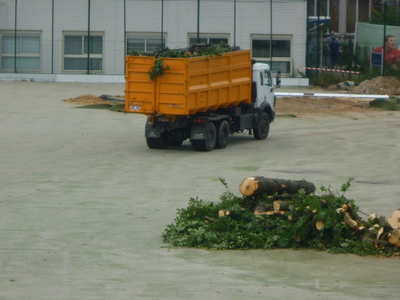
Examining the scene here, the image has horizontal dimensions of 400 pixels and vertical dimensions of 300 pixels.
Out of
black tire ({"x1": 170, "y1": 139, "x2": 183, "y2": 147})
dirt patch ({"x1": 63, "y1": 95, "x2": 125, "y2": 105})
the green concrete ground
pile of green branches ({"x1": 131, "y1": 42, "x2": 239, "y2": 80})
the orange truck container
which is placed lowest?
the green concrete ground

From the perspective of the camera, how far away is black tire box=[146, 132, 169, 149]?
19.1 metres

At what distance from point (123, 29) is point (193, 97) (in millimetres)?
25938

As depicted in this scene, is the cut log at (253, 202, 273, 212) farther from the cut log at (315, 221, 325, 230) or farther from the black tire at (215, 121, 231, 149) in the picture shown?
the black tire at (215, 121, 231, 149)

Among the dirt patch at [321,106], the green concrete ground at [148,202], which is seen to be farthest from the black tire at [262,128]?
the dirt patch at [321,106]

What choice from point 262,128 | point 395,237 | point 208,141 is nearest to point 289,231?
point 395,237

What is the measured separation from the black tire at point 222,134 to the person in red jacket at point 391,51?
23979 millimetres

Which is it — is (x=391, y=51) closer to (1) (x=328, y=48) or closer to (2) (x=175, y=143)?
(1) (x=328, y=48)

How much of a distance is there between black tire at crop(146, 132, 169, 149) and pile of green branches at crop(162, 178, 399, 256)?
29.1ft

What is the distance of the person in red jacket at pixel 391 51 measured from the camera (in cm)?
4162

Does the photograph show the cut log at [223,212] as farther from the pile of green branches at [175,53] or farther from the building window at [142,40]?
the building window at [142,40]

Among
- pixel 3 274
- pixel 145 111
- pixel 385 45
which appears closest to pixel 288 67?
pixel 385 45

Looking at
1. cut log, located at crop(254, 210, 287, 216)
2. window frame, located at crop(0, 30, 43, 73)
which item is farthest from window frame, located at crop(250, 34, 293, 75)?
cut log, located at crop(254, 210, 287, 216)

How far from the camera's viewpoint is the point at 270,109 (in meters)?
22.0

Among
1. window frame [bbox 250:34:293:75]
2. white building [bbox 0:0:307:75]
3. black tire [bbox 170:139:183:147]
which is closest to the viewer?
black tire [bbox 170:139:183:147]
